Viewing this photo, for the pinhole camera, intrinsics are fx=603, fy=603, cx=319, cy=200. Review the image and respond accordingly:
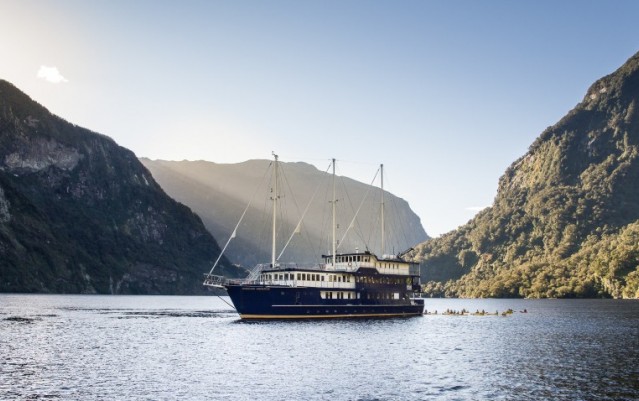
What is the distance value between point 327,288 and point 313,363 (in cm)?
4923

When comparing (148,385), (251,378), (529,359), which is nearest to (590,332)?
(529,359)

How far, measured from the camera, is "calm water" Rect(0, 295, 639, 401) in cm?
4478

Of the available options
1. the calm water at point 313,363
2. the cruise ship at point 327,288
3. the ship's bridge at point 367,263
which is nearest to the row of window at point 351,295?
the cruise ship at point 327,288

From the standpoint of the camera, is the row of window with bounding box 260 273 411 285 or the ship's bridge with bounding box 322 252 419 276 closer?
the row of window with bounding box 260 273 411 285

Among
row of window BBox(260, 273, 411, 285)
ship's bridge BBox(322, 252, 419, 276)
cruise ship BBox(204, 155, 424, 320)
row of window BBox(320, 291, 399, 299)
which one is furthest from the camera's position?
ship's bridge BBox(322, 252, 419, 276)

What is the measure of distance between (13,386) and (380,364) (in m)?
32.2

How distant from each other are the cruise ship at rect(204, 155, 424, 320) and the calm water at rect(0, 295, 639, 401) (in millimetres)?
5649

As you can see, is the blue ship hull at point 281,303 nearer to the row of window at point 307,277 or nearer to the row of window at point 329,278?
the row of window at point 307,277

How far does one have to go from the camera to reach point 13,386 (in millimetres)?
45312

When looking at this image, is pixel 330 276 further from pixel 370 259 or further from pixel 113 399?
pixel 113 399

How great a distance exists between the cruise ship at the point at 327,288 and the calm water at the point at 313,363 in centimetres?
565

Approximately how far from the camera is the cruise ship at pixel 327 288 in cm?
10262

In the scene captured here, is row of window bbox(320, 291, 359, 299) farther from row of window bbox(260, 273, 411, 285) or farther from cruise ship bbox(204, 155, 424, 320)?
row of window bbox(260, 273, 411, 285)

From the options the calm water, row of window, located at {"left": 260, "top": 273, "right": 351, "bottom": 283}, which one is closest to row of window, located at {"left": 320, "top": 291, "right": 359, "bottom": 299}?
row of window, located at {"left": 260, "top": 273, "right": 351, "bottom": 283}
